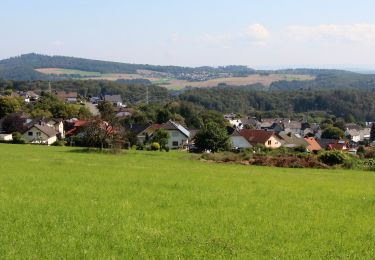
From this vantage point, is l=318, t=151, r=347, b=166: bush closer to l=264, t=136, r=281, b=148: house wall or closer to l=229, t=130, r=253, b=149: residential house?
l=229, t=130, r=253, b=149: residential house

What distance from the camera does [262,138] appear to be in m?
80.9

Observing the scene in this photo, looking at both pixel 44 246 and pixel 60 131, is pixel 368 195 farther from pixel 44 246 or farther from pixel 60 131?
pixel 60 131

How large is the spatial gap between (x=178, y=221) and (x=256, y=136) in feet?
229

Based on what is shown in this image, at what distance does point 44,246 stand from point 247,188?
1199cm

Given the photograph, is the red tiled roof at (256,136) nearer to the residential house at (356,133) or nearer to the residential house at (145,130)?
the residential house at (145,130)

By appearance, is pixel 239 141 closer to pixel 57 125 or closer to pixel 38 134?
pixel 38 134

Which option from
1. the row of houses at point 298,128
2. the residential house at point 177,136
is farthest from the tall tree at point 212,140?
the row of houses at point 298,128

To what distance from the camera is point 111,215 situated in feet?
44.0

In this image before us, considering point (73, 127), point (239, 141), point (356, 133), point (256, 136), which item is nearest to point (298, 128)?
point (356, 133)

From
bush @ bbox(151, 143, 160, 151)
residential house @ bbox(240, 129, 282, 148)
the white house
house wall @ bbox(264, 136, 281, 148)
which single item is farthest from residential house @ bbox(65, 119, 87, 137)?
house wall @ bbox(264, 136, 281, 148)

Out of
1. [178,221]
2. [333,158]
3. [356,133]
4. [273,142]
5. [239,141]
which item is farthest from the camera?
[356,133]

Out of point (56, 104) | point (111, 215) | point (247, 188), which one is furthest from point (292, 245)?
point (56, 104)

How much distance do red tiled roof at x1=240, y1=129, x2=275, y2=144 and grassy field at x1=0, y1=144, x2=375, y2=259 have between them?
59.5 m

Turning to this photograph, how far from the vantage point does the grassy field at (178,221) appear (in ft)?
33.2
